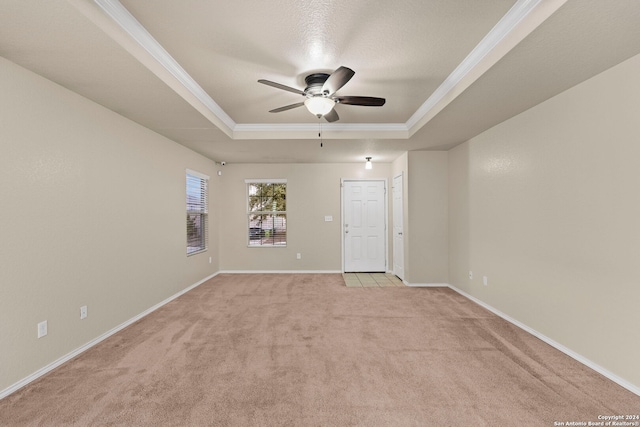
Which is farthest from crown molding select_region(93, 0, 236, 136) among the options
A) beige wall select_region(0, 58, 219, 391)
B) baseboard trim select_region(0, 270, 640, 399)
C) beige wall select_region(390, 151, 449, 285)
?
beige wall select_region(390, 151, 449, 285)

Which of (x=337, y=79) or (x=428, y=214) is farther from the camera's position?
(x=428, y=214)

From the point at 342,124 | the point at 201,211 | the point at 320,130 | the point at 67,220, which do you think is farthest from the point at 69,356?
the point at 342,124

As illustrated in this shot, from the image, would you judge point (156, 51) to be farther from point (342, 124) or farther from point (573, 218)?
point (573, 218)

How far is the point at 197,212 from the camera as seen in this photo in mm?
5371

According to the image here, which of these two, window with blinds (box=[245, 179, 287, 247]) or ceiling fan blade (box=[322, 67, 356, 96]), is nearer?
ceiling fan blade (box=[322, 67, 356, 96])

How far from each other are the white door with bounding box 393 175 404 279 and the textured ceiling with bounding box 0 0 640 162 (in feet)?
7.44

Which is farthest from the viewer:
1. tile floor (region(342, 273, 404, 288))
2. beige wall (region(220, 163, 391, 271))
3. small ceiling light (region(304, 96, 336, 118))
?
beige wall (region(220, 163, 391, 271))

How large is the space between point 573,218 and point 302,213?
4.56 meters

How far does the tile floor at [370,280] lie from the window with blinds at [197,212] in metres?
2.88

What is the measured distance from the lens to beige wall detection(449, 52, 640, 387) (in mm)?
2164

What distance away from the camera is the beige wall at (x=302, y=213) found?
630 cm

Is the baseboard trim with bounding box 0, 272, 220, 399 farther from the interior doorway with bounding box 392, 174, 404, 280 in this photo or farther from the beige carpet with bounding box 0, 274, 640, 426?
the interior doorway with bounding box 392, 174, 404, 280

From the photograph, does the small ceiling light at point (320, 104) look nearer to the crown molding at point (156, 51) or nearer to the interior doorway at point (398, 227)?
the crown molding at point (156, 51)

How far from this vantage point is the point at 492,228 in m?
3.83
